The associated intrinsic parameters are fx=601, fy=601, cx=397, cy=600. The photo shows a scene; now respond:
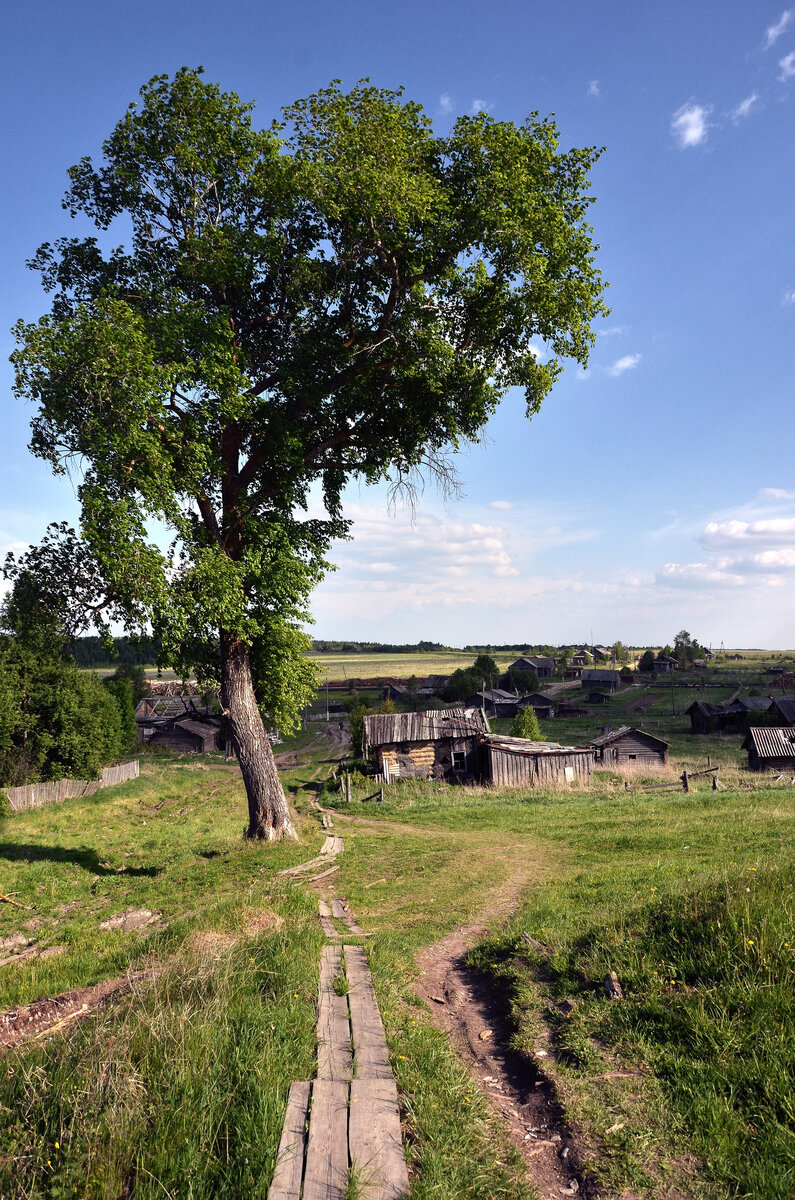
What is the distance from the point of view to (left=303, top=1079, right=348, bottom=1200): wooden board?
12.6 ft

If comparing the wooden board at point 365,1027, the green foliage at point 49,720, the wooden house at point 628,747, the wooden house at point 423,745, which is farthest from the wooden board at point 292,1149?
the wooden house at point 628,747

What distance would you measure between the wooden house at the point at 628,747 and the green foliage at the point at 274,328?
1547 inches

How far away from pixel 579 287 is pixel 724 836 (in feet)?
48.9

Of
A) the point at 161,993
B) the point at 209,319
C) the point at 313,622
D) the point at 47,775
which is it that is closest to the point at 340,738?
the point at 47,775

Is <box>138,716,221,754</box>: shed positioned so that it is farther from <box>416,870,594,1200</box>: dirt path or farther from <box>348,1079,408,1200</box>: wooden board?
<box>348,1079,408,1200</box>: wooden board

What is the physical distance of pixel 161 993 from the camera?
6.19 meters

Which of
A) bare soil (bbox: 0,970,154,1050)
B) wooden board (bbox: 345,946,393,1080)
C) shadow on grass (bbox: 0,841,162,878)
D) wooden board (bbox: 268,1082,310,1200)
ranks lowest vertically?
shadow on grass (bbox: 0,841,162,878)

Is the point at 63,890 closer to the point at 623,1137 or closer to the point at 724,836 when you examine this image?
the point at 623,1137

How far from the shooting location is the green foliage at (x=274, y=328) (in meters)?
13.1

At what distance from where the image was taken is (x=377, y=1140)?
425 cm

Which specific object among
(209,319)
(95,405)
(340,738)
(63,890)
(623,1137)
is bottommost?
(340,738)

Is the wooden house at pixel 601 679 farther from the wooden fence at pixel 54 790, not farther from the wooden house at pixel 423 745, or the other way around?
the wooden fence at pixel 54 790

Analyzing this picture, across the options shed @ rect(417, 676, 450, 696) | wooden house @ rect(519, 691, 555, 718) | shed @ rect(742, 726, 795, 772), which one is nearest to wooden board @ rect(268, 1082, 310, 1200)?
shed @ rect(742, 726, 795, 772)

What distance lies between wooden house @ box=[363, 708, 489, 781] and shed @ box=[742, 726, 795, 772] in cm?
2315
